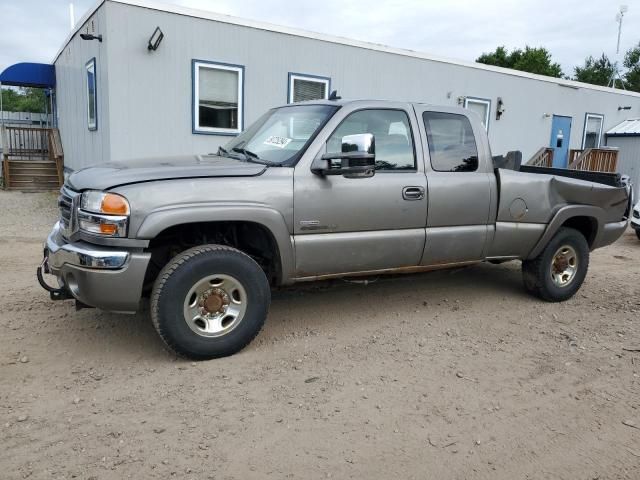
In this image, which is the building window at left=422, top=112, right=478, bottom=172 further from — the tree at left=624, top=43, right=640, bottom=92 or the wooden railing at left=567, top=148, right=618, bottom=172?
the tree at left=624, top=43, right=640, bottom=92

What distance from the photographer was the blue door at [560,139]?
1616cm

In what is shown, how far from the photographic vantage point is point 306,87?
37.7 ft

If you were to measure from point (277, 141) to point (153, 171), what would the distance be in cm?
115

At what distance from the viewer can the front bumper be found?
3457 mm

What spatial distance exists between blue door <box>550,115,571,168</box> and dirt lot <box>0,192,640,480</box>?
12.1 meters

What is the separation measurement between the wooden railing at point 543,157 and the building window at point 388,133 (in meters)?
11.8

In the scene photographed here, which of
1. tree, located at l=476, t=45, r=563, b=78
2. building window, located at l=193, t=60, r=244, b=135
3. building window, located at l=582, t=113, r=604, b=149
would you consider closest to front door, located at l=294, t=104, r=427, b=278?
building window, located at l=193, t=60, r=244, b=135

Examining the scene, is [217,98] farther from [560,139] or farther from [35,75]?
[560,139]

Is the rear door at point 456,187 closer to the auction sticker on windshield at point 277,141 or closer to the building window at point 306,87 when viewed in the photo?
the auction sticker on windshield at point 277,141

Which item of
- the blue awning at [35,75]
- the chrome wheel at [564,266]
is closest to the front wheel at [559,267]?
the chrome wheel at [564,266]

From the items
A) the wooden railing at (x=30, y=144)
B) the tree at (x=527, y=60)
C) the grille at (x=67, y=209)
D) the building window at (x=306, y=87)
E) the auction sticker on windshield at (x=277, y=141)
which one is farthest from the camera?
the tree at (x=527, y=60)

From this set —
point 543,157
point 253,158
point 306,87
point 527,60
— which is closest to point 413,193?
point 253,158

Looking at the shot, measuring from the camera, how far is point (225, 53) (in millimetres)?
10250

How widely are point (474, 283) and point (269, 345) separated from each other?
299 centimetres
